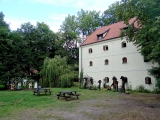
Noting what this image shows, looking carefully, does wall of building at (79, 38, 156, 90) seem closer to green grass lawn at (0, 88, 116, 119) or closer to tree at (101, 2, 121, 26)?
green grass lawn at (0, 88, 116, 119)

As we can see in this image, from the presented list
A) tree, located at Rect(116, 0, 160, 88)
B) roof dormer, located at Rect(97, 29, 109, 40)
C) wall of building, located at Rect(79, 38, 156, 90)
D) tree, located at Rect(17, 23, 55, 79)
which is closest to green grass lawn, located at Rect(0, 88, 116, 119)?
tree, located at Rect(116, 0, 160, 88)

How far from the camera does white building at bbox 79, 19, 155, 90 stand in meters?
19.1

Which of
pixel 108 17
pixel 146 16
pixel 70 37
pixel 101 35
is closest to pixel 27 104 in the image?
pixel 146 16

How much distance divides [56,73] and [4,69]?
762cm

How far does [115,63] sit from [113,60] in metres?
0.56

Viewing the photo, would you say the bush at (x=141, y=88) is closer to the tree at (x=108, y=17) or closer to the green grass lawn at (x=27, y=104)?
the green grass lawn at (x=27, y=104)

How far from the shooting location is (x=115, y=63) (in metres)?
21.8

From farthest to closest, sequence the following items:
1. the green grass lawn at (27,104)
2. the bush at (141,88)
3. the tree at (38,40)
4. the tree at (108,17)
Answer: the tree at (108,17)
the tree at (38,40)
the bush at (141,88)
the green grass lawn at (27,104)

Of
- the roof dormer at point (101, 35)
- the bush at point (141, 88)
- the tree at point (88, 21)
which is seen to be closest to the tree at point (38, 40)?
the tree at point (88, 21)

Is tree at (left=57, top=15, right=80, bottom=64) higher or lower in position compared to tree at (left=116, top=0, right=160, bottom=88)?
higher

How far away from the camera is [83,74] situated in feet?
85.4

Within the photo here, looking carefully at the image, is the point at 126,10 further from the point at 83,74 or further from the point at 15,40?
the point at 15,40

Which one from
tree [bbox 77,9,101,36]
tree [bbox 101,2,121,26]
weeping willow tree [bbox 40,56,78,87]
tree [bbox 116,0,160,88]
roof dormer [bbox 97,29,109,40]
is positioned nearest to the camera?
tree [bbox 116,0,160,88]

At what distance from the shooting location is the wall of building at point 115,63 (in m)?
19.1
